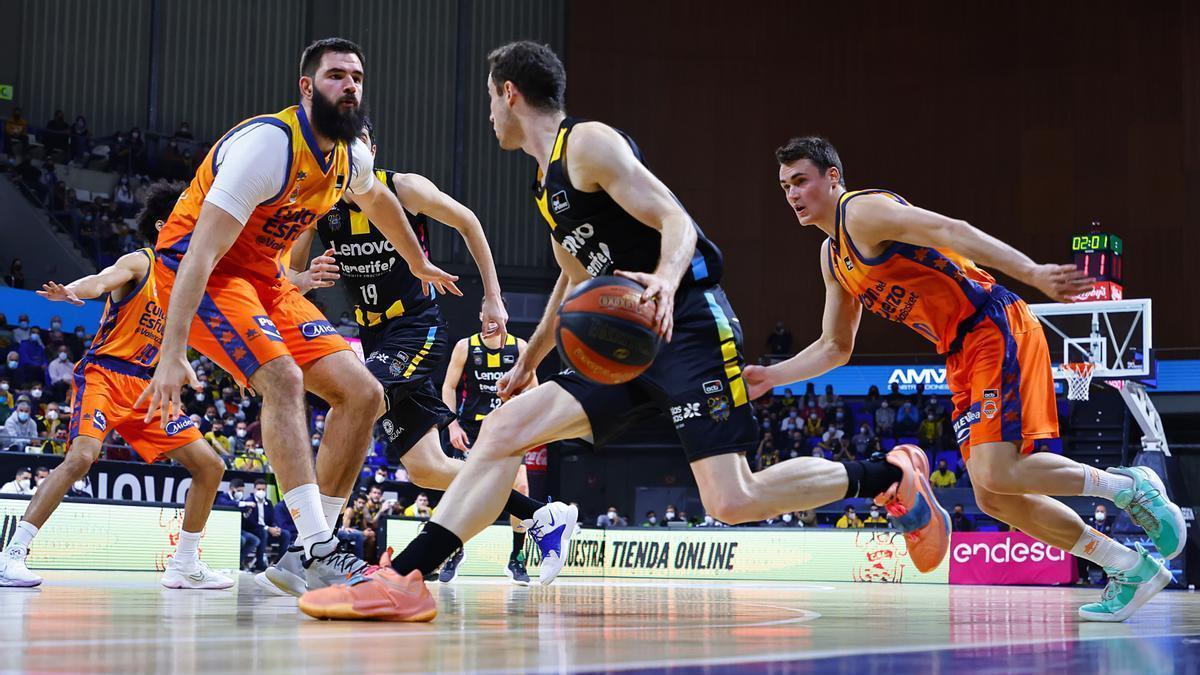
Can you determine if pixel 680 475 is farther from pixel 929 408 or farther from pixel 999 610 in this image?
pixel 999 610

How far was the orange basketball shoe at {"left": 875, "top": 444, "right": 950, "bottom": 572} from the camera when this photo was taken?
5.00m

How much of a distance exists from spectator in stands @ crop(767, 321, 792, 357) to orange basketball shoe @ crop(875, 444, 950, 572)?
22103 millimetres

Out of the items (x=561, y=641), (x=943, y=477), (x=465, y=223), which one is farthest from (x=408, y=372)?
(x=943, y=477)

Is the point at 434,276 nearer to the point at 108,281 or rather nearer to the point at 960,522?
the point at 108,281

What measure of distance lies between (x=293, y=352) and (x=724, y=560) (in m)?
11.5

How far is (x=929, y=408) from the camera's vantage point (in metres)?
23.8

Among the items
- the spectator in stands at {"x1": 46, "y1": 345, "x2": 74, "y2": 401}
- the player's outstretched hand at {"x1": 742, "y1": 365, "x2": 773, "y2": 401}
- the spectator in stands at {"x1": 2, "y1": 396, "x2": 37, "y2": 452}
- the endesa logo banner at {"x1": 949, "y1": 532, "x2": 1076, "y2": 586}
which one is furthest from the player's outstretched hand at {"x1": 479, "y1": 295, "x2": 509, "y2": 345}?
the spectator in stands at {"x1": 46, "y1": 345, "x2": 74, "y2": 401}

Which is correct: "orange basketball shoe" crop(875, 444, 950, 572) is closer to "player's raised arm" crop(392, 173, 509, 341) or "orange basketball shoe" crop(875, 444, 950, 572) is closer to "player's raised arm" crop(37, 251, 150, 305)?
"player's raised arm" crop(392, 173, 509, 341)

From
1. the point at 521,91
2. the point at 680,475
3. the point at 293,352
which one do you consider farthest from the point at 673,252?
the point at 680,475

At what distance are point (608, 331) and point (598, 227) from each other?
0.76 metres

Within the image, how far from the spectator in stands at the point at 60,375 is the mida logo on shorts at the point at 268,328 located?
15132mm

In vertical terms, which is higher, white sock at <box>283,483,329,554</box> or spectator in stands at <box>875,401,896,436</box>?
spectator in stands at <box>875,401,896,436</box>

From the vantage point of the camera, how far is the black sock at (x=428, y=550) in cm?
397

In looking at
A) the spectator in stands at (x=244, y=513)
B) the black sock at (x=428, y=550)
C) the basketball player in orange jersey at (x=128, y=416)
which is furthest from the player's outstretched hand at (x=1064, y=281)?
the spectator in stands at (x=244, y=513)
